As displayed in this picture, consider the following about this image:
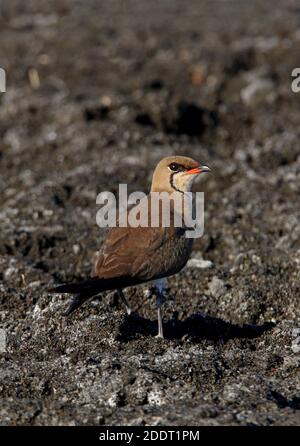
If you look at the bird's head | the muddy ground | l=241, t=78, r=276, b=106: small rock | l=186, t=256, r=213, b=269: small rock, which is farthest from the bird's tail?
l=241, t=78, r=276, b=106: small rock

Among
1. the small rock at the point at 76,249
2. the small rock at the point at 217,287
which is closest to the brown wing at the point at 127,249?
the small rock at the point at 217,287

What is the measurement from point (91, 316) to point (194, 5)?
7.43 m

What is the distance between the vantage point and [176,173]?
509 centimetres

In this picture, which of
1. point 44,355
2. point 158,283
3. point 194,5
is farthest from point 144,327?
point 194,5

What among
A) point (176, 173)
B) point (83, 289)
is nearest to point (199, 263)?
point (176, 173)

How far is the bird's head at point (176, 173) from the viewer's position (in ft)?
16.7

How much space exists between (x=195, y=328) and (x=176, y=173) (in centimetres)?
94

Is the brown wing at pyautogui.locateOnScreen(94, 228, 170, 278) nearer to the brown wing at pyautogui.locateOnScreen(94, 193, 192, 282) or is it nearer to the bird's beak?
the brown wing at pyautogui.locateOnScreen(94, 193, 192, 282)

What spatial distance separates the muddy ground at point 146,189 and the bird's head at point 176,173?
64 centimetres

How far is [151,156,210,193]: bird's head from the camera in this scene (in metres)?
5.08

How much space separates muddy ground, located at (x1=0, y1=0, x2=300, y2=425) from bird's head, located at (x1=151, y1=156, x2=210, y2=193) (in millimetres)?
644

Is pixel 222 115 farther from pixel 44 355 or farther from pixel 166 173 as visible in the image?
pixel 44 355

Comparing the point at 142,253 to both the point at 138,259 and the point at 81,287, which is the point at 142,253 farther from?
the point at 81,287

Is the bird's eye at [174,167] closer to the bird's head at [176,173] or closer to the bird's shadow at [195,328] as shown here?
the bird's head at [176,173]
